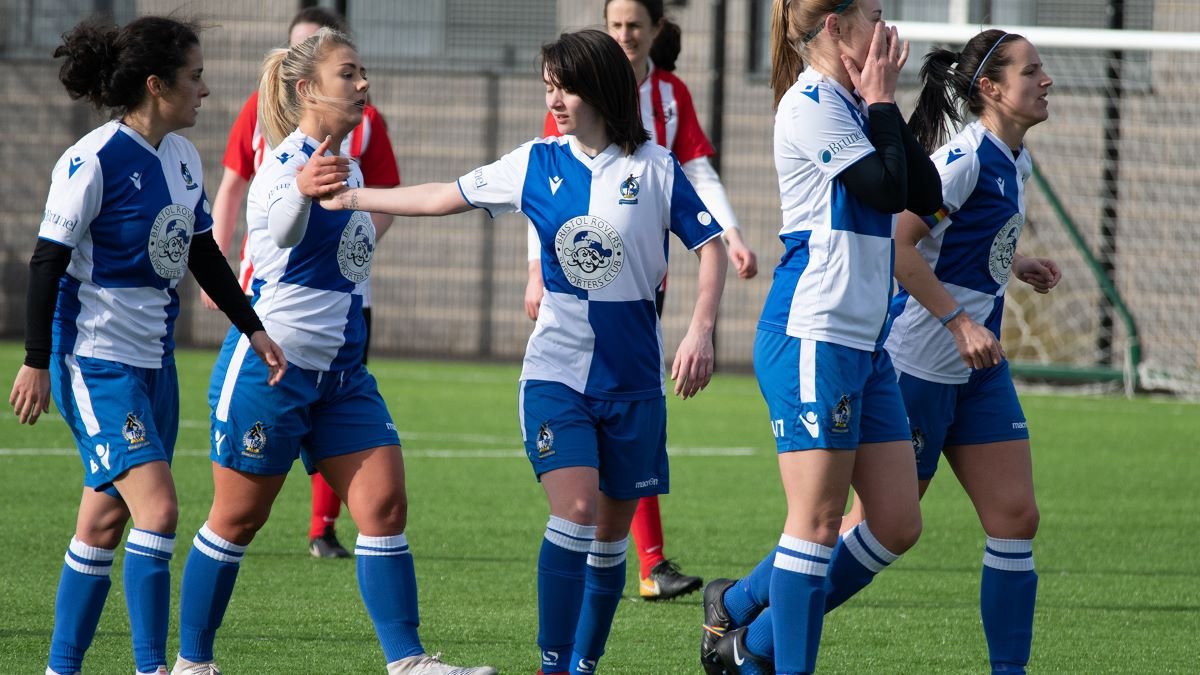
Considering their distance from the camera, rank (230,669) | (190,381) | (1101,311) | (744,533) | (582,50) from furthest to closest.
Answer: (1101,311)
(190,381)
(744,533)
(230,669)
(582,50)

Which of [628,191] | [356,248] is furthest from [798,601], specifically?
[356,248]

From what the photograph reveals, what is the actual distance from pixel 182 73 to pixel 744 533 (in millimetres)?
3621

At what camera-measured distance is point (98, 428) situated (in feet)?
12.8

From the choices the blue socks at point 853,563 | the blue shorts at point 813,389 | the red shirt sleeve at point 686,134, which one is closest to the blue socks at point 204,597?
the blue shorts at point 813,389

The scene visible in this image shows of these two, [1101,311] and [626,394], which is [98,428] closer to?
[626,394]

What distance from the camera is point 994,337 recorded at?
13.3ft

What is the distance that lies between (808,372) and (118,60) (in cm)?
198

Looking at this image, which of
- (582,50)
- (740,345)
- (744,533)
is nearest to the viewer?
(582,50)

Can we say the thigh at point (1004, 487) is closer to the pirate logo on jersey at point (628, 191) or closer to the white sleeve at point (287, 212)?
the pirate logo on jersey at point (628, 191)

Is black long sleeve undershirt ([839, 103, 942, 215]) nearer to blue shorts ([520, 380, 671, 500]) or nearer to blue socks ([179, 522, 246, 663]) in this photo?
blue shorts ([520, 380, 671, 500])

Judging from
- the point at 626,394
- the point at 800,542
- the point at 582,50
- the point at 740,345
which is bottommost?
the point at 740,345

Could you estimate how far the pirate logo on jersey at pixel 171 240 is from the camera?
4.02m

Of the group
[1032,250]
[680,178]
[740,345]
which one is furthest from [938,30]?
[680,178]

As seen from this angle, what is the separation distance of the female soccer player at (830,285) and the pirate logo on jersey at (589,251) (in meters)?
0.43
